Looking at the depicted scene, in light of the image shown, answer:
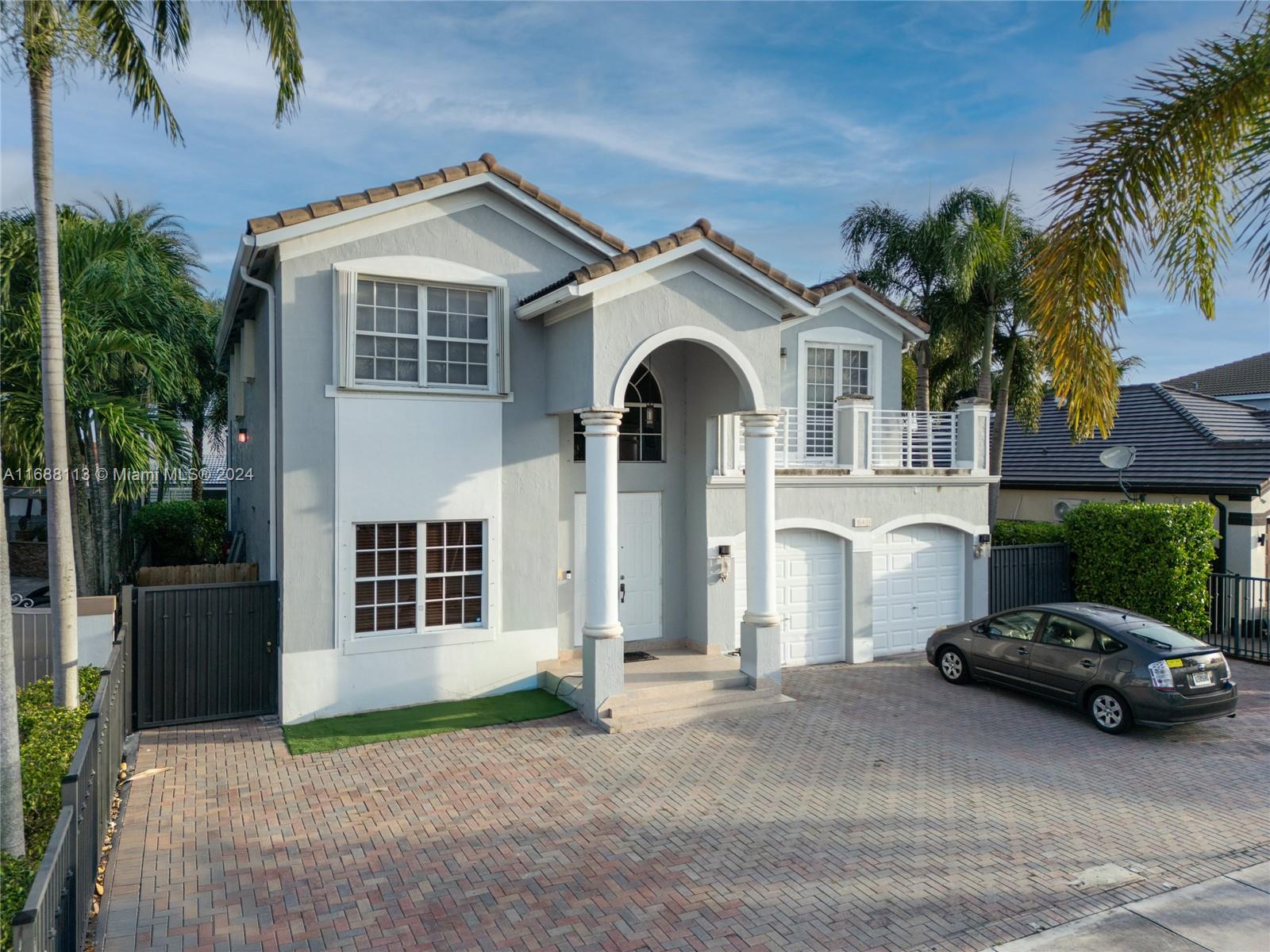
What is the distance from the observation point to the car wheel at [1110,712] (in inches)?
430

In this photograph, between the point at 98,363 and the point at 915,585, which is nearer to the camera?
the point at 98,363

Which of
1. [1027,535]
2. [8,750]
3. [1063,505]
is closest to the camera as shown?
[8,750]

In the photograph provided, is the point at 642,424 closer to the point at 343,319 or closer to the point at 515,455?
the point at 515,455

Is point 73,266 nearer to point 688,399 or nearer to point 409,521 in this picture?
point 409,521

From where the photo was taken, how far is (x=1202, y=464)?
18.9m

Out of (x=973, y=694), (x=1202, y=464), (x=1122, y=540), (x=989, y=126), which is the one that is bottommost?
(x=973, y=694)

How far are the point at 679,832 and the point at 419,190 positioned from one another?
8.60m

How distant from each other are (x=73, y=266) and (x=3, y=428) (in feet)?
9.49

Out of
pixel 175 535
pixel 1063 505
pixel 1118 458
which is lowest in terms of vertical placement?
pixel 175 535

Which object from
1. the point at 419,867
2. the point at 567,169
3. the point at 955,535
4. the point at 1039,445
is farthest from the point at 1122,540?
the point at 419,867

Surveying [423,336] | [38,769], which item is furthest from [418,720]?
[423,336]

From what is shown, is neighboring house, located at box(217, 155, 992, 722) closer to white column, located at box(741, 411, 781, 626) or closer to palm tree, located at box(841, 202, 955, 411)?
white column, located at box(741, 411, 781, 626)

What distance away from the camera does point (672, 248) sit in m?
11.4

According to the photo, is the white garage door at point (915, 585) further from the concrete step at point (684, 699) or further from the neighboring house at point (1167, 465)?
the neighboring house at point (1167, 465)
